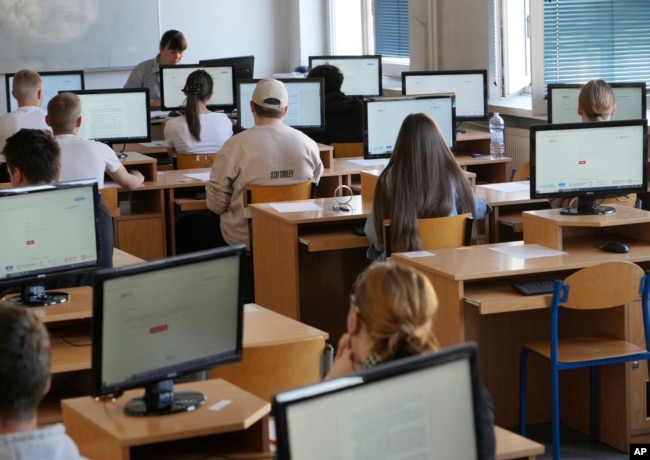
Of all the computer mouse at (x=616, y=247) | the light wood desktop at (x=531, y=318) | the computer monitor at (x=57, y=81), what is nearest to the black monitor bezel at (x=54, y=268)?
the light wood desktop at (x=531, y=318)

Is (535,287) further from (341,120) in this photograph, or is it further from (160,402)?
(341,120)

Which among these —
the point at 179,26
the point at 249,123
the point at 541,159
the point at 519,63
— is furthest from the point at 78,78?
the point at 541,159

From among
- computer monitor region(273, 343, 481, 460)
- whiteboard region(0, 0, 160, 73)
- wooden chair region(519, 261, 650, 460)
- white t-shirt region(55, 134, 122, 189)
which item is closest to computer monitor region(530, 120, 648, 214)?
wooden chair region(519, 261, 650, 460)

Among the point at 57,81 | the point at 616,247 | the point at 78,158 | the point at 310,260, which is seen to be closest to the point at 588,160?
the point at 616,247

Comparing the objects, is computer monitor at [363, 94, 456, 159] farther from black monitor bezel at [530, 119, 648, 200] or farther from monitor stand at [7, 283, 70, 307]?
monitor stand at [7, 283, 70, 307]

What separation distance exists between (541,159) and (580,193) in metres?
0.22

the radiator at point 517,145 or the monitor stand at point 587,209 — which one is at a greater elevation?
the radiator at point 517,145

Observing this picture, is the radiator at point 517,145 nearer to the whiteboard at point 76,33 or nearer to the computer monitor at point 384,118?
the computer monitor at point 384,118

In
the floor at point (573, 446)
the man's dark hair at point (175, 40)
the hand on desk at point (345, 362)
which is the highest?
the man's dark hair at point (175, 40)

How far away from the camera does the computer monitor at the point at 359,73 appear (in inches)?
378

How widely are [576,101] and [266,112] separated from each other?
6.54 feet

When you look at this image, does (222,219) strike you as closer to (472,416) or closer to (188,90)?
(188,90)

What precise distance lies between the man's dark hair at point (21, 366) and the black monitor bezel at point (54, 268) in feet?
5.90

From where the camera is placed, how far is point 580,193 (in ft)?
16.6
